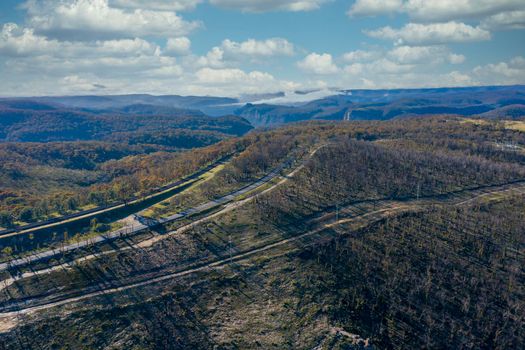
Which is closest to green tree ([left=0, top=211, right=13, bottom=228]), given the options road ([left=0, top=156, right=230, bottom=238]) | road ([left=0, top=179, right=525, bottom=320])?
road ([left=0, top=156, right=230, bottom=238])

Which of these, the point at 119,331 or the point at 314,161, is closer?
the point at 119,331

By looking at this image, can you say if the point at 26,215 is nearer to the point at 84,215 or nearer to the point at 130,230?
the point at 84,215

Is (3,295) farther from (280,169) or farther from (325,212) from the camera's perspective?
(280,169)

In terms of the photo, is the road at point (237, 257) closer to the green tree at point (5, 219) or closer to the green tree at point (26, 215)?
the green tree at point (5, 219)

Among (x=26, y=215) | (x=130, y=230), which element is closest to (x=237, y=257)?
(x=130, y=230)

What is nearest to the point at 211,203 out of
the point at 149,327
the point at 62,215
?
the point at 62,215

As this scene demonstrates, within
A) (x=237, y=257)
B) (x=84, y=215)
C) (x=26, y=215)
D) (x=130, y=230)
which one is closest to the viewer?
(x=237, y=257)

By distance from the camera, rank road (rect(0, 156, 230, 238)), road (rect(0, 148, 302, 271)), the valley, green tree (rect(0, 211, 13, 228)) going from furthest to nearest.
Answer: green tree (rect(0, 211, 13, 228))
road (rect(0, 156, 230, 238))
road (rect(0, 148, 302, 271))
the valley

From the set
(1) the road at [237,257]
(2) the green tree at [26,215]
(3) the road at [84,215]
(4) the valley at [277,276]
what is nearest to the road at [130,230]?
(4) the valley at [277,276]

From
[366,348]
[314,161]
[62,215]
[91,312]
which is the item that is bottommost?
[366,348]

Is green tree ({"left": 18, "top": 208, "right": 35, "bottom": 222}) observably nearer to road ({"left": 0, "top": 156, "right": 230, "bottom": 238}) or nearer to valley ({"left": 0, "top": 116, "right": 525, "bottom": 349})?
road ({"left": 0, "top": 156, "right": 230, "bottom": 238})

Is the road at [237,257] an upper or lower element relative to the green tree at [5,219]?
lower
